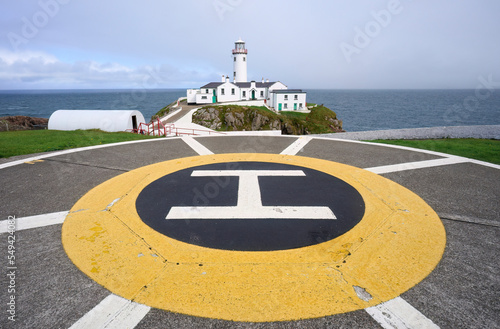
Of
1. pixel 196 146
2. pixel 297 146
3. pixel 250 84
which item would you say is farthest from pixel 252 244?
pixel 250 84

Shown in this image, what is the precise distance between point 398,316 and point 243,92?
6163 cm

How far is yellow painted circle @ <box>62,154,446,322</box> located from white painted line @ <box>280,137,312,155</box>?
16.6 ft

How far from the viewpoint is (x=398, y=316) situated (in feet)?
9.85

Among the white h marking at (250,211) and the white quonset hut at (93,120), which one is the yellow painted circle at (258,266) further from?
the white quonset hut at (93,120)

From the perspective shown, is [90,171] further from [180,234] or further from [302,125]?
[302,125]

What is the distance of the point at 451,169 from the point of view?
324 inches

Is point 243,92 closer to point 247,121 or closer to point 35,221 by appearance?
point 247,121

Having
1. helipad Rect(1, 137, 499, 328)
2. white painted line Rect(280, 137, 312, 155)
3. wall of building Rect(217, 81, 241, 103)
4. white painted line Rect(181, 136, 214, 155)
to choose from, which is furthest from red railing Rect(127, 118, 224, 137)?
wall of building Rect(217, 81, 241, 103)

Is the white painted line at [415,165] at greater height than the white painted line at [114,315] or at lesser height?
greater

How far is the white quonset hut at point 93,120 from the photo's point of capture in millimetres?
21531

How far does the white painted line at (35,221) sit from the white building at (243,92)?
180 feet

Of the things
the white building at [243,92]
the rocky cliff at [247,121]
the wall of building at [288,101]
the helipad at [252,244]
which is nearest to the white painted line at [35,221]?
the helipad at [252,244]

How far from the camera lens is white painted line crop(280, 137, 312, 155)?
34.1 feet

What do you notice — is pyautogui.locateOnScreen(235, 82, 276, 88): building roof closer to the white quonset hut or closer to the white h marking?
the white quonset hut
